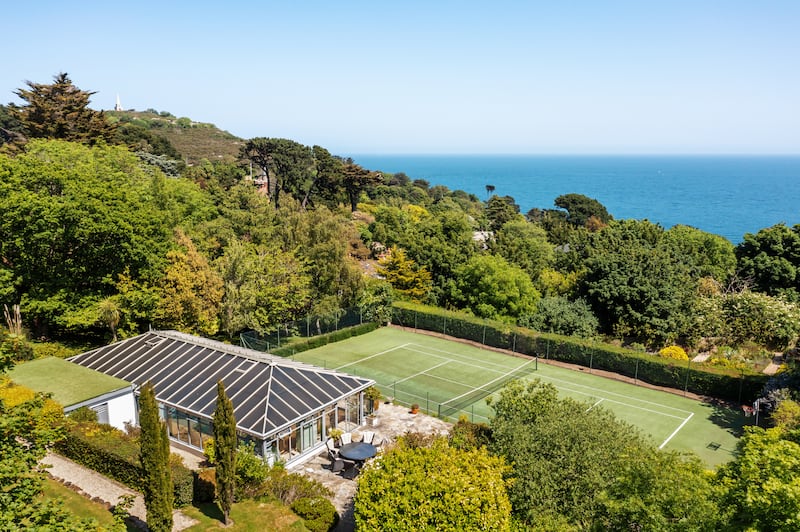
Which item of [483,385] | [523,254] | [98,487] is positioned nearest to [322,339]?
[483,385]

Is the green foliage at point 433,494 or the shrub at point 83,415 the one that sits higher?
the green foliage at point 433,494

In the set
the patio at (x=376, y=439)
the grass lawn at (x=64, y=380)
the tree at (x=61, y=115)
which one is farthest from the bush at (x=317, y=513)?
the tree at (x=61, y=115)

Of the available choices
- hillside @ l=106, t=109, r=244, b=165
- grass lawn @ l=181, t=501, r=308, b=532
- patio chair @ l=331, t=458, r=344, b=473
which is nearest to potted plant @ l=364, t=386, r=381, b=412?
patio chair @ l=331, t=458, r=344, b=473

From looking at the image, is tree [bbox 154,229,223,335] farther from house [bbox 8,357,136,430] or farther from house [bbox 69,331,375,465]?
house [bbox 8,357,136,430]

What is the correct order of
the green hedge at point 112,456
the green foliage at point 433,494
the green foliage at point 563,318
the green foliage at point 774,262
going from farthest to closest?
1. the green foliage at point 774,262
2. the green foliage at point 563,318
3. the green hedge at point 112,456
4. the green foliage at point 433,494

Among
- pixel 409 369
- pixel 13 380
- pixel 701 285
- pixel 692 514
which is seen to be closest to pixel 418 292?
pixel 409 369

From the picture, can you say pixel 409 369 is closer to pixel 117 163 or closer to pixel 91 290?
pixel 91 290

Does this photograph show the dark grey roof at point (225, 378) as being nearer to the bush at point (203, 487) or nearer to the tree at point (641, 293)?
the bush at point (203, 487)

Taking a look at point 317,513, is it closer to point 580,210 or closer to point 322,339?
point 322,339
